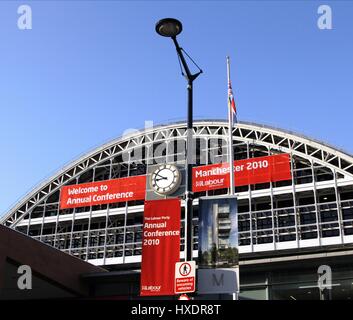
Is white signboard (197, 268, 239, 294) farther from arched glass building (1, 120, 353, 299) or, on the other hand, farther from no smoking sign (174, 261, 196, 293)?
arched glass building (1, 120, 353, 299)

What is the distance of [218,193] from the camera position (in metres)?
41.4

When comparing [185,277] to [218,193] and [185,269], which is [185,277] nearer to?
[185,269]

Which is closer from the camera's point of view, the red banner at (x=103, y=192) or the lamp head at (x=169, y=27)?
the lamp head at (x=169, y=27)

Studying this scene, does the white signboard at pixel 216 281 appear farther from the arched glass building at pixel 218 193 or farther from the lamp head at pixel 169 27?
the arched glass building at pixel 218 193

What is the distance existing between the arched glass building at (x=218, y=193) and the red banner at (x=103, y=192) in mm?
850

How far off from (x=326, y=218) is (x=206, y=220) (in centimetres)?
2967

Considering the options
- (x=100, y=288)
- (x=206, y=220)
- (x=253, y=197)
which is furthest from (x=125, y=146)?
(x=206, y=220)

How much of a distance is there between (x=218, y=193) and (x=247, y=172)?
3.56 metres

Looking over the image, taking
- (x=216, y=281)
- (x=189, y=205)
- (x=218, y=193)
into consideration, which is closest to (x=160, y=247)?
(x=189, y=205)

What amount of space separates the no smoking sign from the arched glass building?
62.8 feet

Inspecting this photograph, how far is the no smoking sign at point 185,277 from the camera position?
11.5 m

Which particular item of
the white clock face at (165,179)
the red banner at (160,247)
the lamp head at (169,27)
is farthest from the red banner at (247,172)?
the lamp head at (169,27)

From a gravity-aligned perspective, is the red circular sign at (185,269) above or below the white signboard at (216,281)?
above
